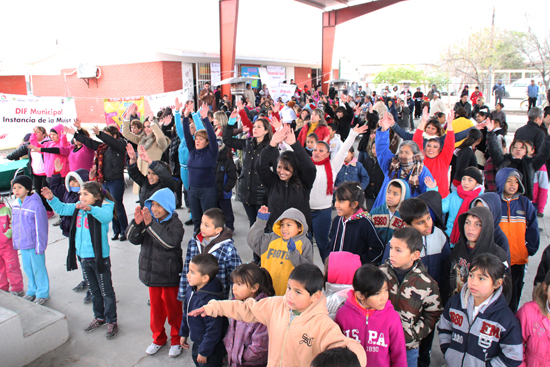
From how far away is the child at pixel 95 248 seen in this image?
3.52 meters

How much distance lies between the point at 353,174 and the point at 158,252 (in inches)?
115

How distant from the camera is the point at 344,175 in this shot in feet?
16.9

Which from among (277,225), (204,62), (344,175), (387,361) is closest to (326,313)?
(387,361)

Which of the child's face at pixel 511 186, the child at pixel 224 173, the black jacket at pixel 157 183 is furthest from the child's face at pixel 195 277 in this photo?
the child's face at pixel 511 186

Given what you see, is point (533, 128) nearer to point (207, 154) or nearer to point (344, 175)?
point (344, 175)

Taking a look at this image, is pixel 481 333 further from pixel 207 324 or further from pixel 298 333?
pixel 207 324

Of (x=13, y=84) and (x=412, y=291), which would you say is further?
(x=13, y=84)

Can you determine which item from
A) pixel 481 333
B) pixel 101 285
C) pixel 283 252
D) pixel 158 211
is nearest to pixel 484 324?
pixel 481 333

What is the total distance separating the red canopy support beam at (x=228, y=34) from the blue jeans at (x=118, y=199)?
11.6 metres

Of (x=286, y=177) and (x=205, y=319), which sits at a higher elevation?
(x=286, y=177)

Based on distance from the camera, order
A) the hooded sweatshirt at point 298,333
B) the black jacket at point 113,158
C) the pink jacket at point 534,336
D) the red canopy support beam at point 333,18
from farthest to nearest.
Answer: the red canopy support beam at point 333,18, the black jacket at point 113,158, the pink jacket at point 534,336, the hooded sweatshirt at point 298,333

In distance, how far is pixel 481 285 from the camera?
7.38ft

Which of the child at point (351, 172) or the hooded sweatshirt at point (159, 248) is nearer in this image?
the hooded sweatshirt at point (159, 248)

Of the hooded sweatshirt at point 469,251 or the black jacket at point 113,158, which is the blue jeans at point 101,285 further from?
the hooded sweatshirt at point 469,251
